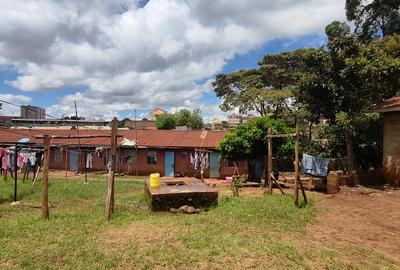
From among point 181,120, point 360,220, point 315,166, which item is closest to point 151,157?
point 315,166

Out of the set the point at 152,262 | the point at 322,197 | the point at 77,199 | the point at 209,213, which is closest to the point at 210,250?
the point at 152,262

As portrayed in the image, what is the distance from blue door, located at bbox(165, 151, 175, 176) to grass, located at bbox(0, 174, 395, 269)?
16.9 m

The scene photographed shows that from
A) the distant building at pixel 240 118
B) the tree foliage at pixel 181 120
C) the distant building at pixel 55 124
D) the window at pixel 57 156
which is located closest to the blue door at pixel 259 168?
the distant building at pixel 240 118

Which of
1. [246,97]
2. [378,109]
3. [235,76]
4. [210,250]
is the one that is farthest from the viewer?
[235,76]

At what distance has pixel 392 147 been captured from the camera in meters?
16.5

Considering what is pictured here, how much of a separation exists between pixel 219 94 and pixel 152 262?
28177 mm

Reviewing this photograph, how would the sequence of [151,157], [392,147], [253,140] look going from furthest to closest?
[151,157] → [253,140] → [392,147]

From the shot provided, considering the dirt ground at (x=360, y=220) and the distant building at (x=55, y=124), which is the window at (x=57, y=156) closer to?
the distant building at (x=55, y=124)

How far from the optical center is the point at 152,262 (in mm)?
6449

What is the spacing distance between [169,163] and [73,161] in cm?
870

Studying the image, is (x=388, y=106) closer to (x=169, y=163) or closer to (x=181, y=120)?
(x=169, y=163)

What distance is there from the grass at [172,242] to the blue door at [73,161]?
63.5ft

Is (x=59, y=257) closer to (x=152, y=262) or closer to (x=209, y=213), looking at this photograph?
(x=152, y=262)

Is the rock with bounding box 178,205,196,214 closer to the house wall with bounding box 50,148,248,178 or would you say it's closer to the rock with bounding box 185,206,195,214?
the rock with bounding box 185,206,195,214
